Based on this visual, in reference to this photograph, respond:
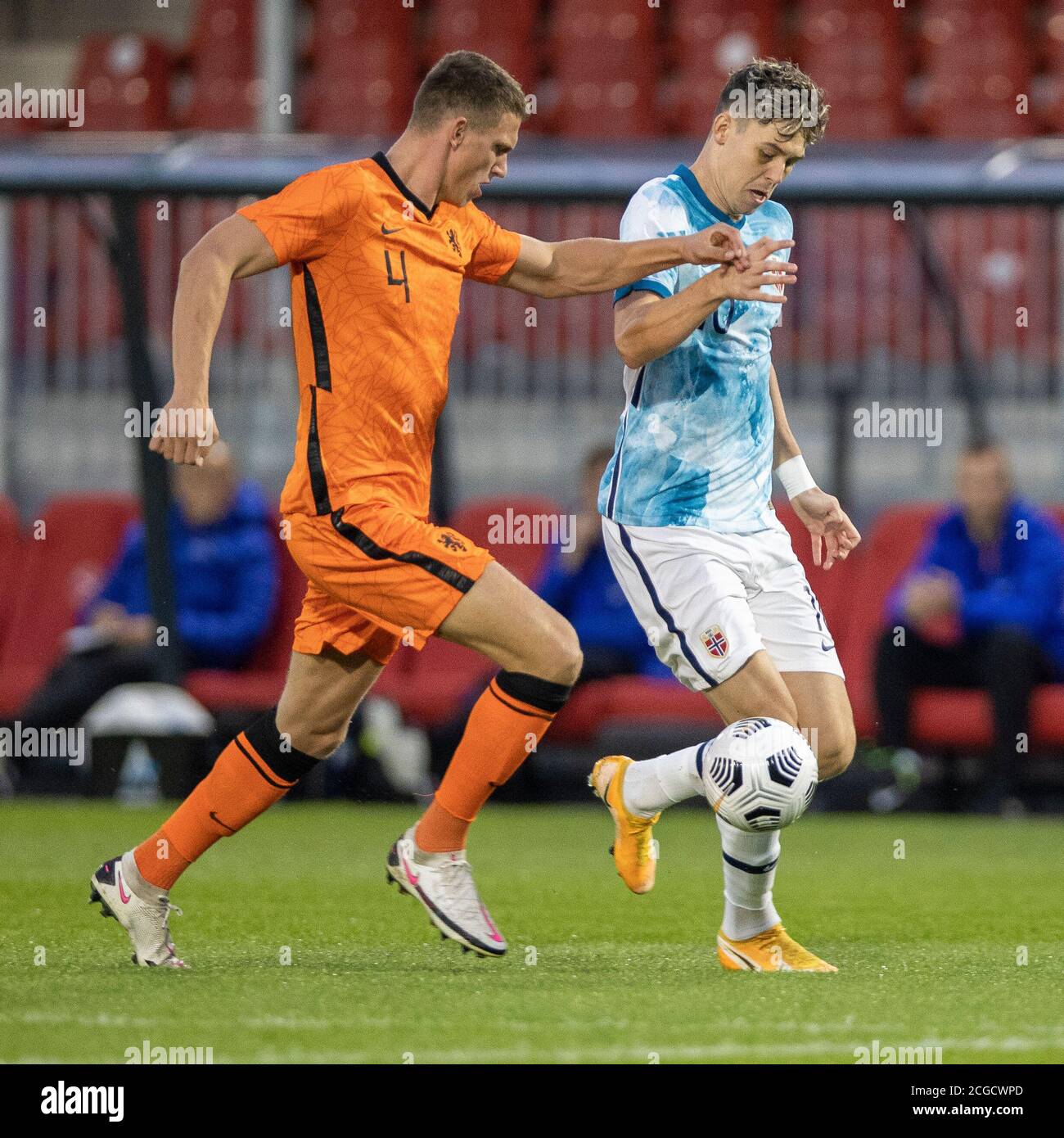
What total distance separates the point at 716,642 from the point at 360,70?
10.2 metres

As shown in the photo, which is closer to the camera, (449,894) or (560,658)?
(560,658)

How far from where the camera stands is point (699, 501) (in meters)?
4.97

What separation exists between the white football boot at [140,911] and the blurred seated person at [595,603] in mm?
4981

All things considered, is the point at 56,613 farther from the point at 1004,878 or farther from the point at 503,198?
the point at 1004,878

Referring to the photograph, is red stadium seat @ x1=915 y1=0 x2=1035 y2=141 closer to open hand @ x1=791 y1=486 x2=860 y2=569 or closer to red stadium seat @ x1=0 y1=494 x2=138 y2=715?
red stadium seat @ x1=0 y1=494 x2=138 y2=715

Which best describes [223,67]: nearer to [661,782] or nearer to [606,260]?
[606,260]

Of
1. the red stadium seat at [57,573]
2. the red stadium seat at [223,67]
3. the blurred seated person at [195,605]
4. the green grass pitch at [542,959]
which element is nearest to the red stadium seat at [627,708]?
the green grass pitch at [542,959]

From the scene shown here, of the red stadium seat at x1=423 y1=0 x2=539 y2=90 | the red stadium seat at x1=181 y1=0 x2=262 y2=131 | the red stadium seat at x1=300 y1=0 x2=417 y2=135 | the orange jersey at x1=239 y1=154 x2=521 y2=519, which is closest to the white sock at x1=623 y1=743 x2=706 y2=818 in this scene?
the orange jersey at x1=239 y1=154 x2=521 y2=519

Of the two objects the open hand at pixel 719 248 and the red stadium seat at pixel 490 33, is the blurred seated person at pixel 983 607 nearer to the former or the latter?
the open hand at pixel 719 248

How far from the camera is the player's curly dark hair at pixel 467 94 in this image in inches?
199

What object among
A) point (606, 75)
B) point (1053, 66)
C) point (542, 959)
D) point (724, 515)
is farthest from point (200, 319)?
point (1053, 66)

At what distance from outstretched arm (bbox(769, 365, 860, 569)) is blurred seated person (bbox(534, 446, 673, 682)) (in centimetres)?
443

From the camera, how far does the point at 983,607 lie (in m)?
9.61

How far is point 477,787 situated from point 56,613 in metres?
6.23
